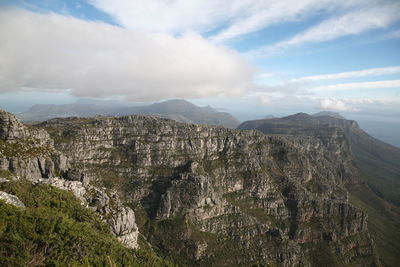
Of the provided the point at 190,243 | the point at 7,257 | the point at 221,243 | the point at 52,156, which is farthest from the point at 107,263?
the point at 221,243

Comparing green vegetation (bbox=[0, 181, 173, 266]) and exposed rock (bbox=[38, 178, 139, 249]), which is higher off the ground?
green vegetation (bbox=[0, 181, 173, 266])

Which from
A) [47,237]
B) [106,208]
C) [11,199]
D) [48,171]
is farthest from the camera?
[48,171]

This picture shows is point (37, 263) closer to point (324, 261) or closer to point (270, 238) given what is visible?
point (270, 238)

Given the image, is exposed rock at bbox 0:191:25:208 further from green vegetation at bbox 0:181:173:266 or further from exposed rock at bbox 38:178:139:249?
exposed rock at bbox 38:178:139:249

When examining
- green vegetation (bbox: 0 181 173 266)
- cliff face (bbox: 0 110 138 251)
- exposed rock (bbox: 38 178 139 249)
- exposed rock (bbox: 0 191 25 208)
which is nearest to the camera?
green vegetation (bbox: 0 181 173 266)

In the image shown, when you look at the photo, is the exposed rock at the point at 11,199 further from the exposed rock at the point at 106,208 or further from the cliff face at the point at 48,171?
the exposed rock at the point at 106,208

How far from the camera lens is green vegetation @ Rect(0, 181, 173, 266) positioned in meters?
45.2

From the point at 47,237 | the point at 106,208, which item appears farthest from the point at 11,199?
the point at 106,208

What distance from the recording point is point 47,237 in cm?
5178

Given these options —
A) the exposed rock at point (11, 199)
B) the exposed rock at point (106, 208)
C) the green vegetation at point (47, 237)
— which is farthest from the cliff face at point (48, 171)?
the exposed rock at point (11, 199)

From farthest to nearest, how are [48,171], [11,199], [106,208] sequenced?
[48,171] < [106,208] < [11,199]

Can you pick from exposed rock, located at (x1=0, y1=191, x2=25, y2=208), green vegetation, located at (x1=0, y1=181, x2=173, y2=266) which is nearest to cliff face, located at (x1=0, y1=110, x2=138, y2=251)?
green vegetation, located at (x1=0, y1=181, x2=173, y2=266)

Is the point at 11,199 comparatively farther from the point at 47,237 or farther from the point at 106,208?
the point at 106,208

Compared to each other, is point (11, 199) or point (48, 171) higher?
point (11, 199)
